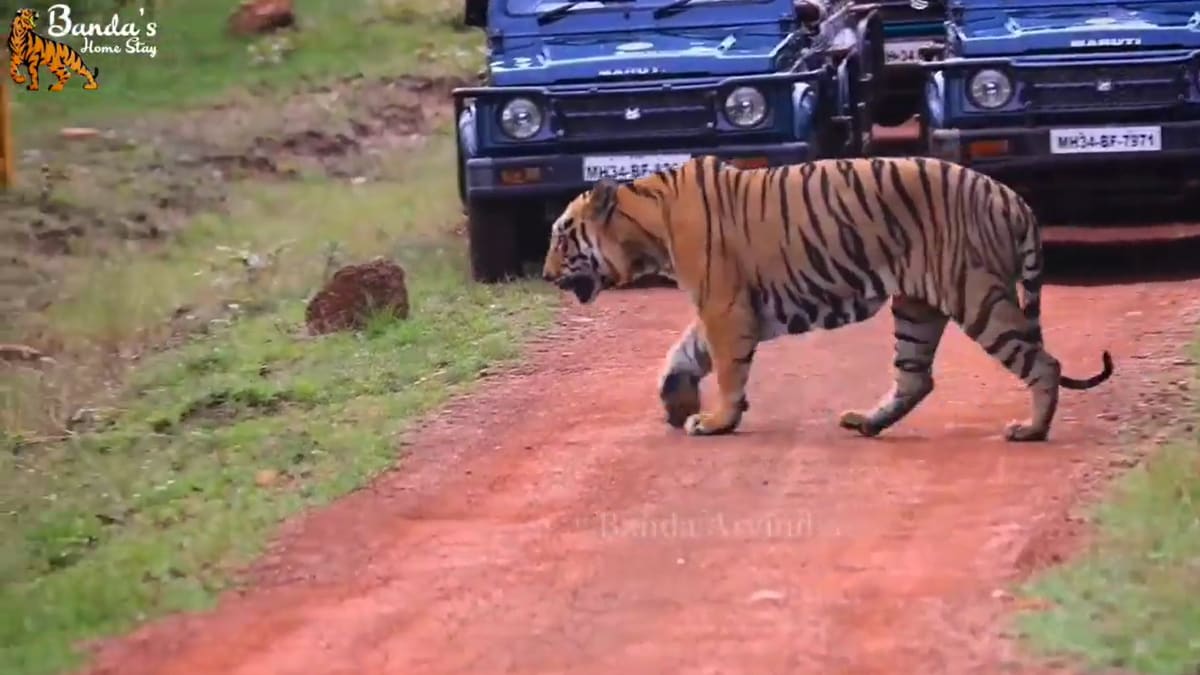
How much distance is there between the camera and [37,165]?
16828 mm

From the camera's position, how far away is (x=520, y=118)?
10.6m

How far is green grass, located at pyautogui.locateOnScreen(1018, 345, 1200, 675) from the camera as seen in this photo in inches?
178

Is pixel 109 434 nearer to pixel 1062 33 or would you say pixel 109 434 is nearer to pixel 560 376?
pixel 560 376

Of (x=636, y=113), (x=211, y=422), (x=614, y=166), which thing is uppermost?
(x=636, y=113)

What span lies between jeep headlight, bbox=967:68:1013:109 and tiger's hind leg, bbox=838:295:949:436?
3135 mm

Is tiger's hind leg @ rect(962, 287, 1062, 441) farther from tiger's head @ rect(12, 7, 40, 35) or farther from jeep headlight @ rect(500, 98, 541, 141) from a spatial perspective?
tiger's head @ rect(12, 7, 40, 35)

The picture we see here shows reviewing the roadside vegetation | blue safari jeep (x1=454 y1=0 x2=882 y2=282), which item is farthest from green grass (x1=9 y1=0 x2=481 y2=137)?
blue safari jeep (x1=454 y1=0 x2=882 y2=282)

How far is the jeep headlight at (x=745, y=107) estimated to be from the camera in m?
10.4

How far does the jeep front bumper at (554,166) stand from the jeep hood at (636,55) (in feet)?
1.32

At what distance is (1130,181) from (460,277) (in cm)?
352

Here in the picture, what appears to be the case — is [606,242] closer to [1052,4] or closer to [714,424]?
[714,424]

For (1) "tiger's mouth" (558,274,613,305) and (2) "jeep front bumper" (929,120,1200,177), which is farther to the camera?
(2) "jeep front bumper" (929,120,1200,177)

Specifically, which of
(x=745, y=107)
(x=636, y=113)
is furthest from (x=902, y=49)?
(x=636, y=113)

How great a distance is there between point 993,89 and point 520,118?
232 centimetres
